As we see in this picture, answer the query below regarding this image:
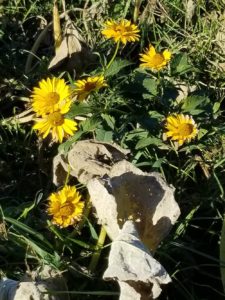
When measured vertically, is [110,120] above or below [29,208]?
above

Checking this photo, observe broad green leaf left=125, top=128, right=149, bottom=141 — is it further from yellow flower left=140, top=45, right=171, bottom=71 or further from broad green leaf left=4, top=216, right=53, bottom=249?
broad green leaf left=4, top=216, right=53, bottom=249

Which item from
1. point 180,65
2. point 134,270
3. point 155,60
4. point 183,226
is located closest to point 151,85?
point 155,60

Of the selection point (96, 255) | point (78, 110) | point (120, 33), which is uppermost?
point (120, 33)

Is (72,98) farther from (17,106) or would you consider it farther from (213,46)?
(213,46)

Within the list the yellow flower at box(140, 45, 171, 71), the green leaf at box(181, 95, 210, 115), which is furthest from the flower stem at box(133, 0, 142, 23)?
the green leaf at box(181, 95, 210, 115)

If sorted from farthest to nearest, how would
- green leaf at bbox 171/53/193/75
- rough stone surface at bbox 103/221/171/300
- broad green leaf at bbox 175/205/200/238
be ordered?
green leaf at bbox 171/53/193/75 < broad green leaf at bbox 175/205/200/238 < rough stone surface at bbox 103/221/171/300

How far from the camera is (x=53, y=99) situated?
2.14 metres

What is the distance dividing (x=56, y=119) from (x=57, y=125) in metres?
0.02

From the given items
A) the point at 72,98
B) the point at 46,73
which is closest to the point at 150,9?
the point at 46,73

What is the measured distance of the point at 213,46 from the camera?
2.69m

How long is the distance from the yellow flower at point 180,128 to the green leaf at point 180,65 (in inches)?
9.8

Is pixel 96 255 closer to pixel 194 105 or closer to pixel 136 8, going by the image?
pixel 194 105

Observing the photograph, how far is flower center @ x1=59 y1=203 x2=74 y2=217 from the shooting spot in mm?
1892

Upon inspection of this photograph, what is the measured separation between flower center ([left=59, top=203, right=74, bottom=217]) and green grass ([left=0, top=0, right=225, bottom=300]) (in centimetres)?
5
